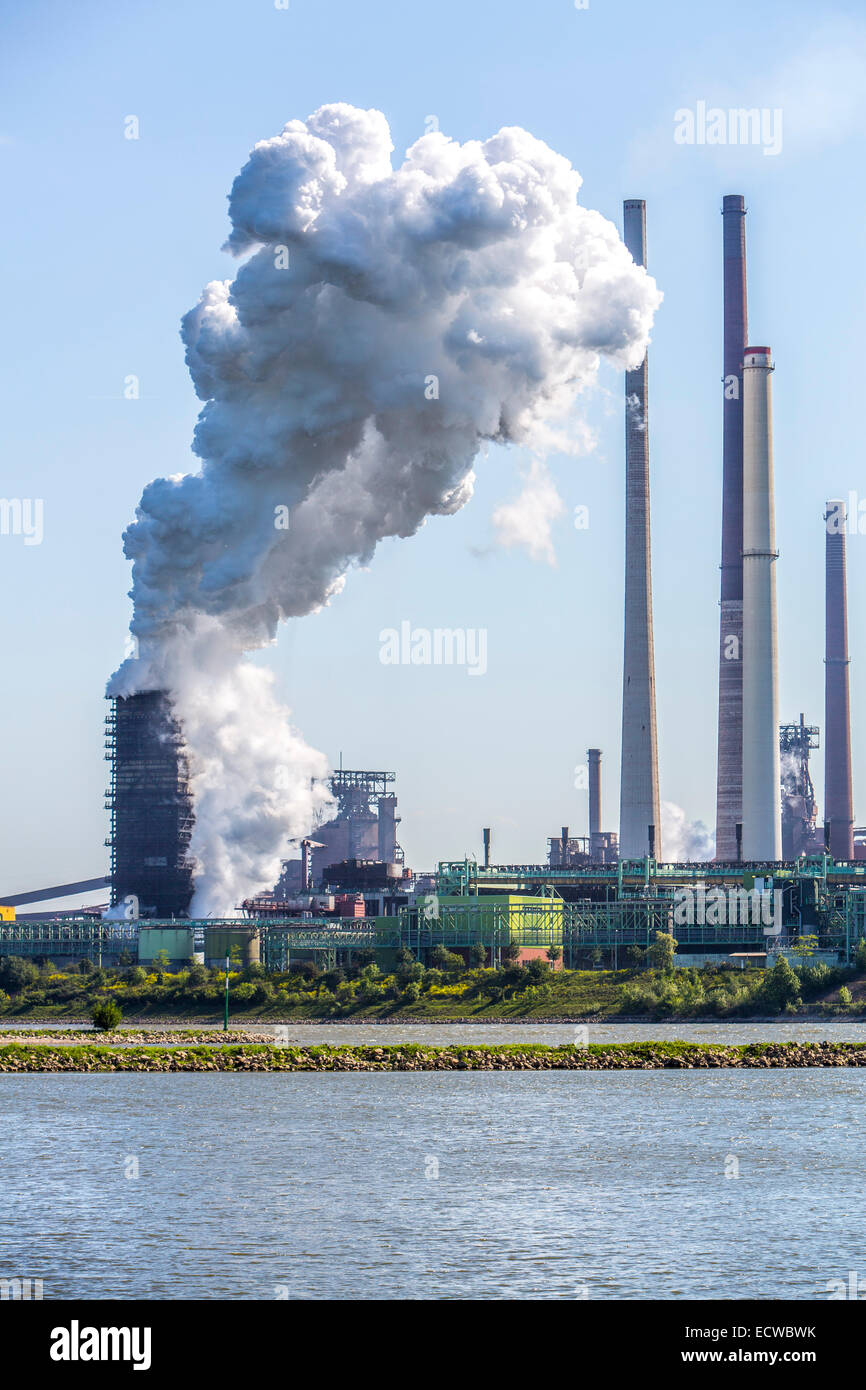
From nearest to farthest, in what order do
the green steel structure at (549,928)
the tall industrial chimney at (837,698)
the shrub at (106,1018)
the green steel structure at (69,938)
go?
the shrub at (106,1018) → the green steel structure at (549,928) → the green steel structure at (69,938) → the tall industrial chimney at (837,698)

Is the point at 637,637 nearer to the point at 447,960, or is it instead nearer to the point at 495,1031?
the point at 447,960

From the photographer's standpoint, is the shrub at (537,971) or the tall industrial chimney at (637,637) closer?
the shrub at (537,971)

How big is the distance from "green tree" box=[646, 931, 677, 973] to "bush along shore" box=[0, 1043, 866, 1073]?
41690mm

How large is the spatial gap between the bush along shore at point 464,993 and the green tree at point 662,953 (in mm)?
110

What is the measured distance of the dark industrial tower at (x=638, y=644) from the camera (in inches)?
5650

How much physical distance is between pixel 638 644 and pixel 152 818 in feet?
145

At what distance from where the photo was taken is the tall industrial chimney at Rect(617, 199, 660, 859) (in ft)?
471

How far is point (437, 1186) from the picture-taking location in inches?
1762

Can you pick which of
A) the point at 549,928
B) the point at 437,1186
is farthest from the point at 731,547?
the point at 437,1186

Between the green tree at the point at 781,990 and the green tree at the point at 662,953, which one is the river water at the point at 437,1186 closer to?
the green tree at the point at 781,990

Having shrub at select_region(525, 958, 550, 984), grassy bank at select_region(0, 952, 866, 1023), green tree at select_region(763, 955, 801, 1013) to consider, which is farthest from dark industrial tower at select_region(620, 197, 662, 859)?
green tree at select_region(763, 955, 801, 1013)

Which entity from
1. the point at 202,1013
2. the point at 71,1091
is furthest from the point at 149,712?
the point at 71,1091

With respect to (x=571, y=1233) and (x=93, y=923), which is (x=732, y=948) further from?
(x=571, y=1233)

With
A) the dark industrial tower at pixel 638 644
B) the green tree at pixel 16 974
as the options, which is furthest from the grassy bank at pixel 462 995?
the dark industrial tower at pixel 638 644
